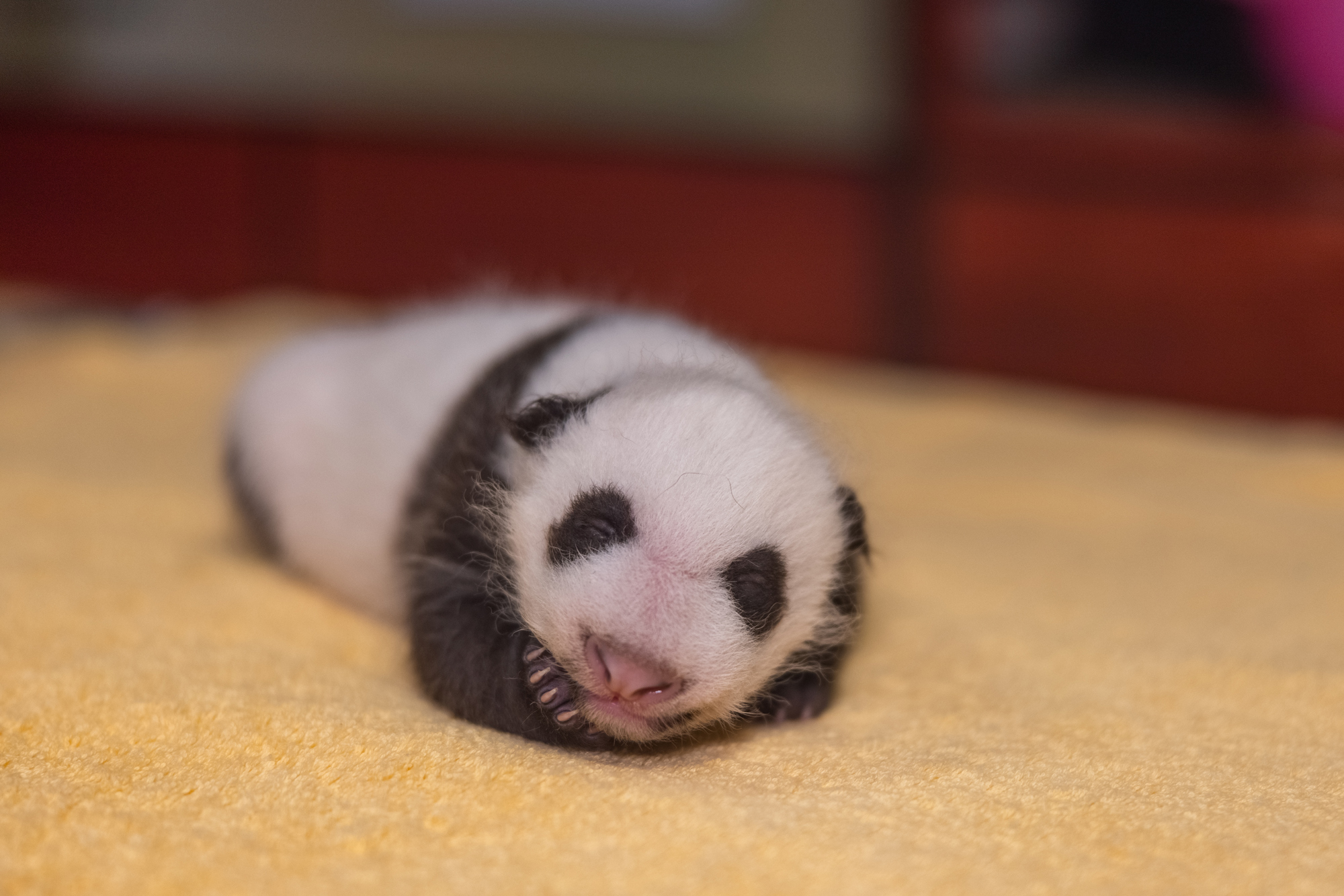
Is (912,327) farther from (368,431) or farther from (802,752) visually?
(802,752)

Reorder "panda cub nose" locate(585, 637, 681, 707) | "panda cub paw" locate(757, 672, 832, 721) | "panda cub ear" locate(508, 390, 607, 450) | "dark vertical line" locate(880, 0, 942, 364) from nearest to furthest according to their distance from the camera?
"panda cub nose" locate(585, 637, 681, 707)
"panda cub ear" locate(508, 390, 607, 450)
"panda cub paw" locate(757, 672, 832, 721)
"dark vertical line" locate(880, 0, 942, 364)

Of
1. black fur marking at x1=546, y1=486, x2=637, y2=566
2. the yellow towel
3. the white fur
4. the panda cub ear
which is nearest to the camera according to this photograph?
the yellow towel

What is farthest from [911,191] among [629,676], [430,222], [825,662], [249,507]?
[629,676]

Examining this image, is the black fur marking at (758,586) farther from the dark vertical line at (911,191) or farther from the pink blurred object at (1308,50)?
the dark vertical line at (911,191)

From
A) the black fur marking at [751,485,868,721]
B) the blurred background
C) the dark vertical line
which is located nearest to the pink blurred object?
the blurred background

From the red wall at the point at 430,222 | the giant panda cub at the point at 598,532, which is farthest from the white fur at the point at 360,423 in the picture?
the red wall at the point at 430,222

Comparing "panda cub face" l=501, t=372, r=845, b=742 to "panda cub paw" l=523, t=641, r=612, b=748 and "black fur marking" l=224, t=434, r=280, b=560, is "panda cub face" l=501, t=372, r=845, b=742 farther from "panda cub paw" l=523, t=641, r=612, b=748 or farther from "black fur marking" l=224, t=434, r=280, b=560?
"black fur marking" l=224, t=434, r=280, b=560
